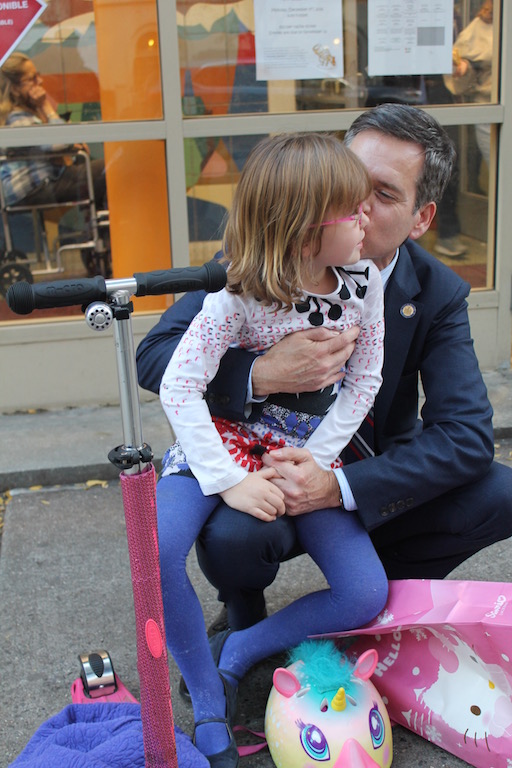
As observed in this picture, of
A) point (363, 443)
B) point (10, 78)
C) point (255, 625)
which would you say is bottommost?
point (255, 625)

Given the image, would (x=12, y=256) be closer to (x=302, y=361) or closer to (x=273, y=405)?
(x=273, y=405)

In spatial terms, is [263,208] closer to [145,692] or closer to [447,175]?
[447,175]

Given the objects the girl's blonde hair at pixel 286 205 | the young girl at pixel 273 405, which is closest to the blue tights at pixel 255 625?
the young girl at pixel 273 405

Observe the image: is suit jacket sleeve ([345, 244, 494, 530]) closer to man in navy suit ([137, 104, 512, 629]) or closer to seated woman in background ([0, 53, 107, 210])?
man in navy suit ([137, 104, 512, 629])

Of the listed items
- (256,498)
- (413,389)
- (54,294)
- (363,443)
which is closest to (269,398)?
(256,498)

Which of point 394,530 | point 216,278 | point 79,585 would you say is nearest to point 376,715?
point 394,530

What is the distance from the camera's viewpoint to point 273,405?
2.29 m

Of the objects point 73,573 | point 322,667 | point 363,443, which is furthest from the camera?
point 73,573

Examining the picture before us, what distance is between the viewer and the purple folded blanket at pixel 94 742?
1907 millimetres

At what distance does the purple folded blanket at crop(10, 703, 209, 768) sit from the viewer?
191 cm

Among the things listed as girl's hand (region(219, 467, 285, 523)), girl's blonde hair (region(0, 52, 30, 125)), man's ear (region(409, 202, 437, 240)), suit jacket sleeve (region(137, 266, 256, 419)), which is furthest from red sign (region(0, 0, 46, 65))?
girl's hand (region(219, 467, 285, 523))

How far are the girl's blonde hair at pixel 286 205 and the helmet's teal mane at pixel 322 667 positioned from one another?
2.77 ft

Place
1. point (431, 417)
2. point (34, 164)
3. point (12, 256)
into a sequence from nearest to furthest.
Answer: point (431, 417) < point (34, 164) < point (12, 256)

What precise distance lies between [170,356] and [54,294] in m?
0.91
